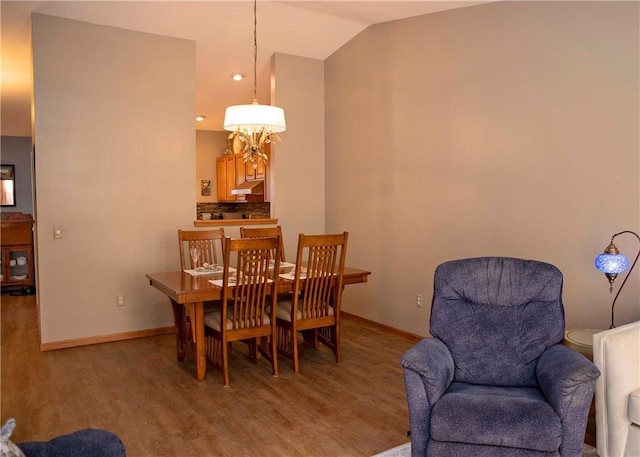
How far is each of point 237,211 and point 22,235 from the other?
3484 millimetres

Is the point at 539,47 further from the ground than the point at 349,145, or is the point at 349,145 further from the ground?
the point at 539,47

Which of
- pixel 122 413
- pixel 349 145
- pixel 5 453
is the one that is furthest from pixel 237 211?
pixel 5 453

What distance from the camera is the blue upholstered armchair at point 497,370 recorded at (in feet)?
6.63

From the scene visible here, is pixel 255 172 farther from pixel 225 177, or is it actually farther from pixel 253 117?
pixel 253 117

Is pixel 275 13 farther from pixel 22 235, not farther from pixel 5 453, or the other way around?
pixel 22 235

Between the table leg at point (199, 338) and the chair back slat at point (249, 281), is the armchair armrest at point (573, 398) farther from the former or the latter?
the table leg at point (199, 338)

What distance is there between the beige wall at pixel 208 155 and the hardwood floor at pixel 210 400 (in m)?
4.92

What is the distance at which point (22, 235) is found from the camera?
7.46 m

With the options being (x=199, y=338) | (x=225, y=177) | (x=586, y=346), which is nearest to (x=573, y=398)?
(x=586, y=346)

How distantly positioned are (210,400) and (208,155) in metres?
6.57

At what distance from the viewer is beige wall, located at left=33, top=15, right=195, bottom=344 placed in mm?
4367

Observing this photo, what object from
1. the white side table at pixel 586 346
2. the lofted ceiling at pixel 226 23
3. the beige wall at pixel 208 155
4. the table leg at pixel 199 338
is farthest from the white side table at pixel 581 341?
the beige wall at pixel 208 155

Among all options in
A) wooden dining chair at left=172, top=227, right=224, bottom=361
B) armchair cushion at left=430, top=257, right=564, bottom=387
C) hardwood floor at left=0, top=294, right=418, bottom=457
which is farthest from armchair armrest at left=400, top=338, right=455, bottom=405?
wooden dining chair at left=172, top=227, right=224, bottom=361

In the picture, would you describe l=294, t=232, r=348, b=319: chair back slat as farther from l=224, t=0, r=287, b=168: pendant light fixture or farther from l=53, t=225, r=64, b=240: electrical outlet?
l=53, t=225, r=64, b=240: electrical outlet
